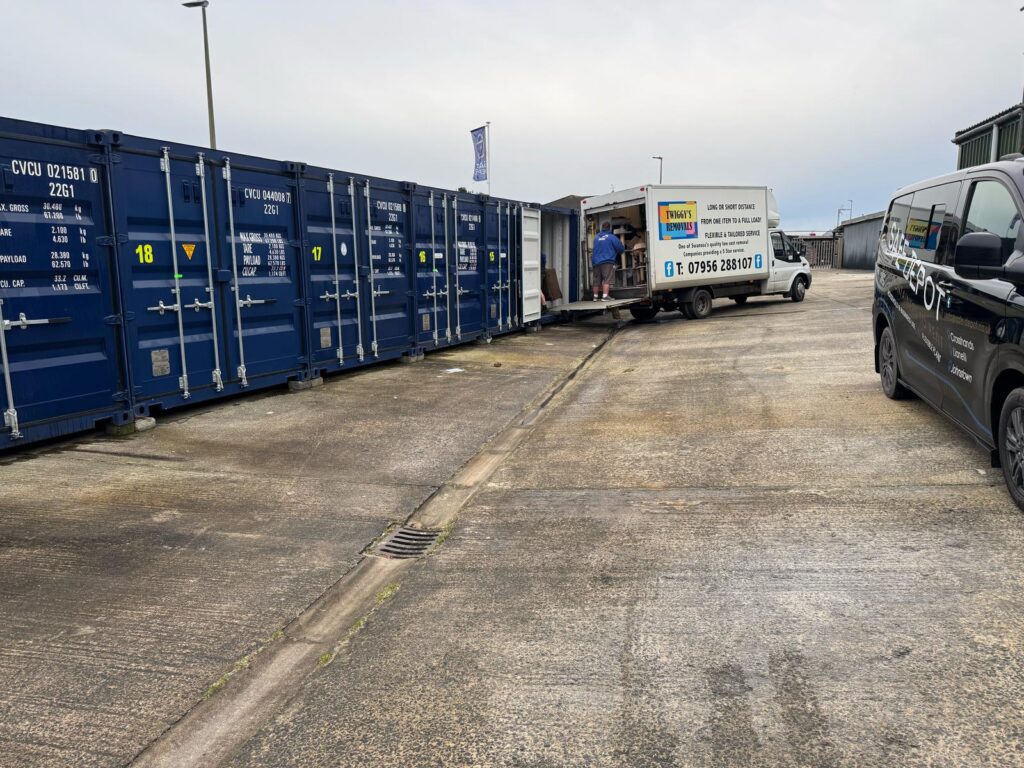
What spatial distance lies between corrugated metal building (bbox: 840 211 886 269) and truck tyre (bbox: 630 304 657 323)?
79.9 feet

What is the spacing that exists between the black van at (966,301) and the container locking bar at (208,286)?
24.2ft

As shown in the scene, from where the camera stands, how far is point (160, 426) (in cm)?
837

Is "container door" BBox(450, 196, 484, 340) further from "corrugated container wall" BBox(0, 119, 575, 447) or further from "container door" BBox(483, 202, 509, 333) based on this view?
"corrugated container wall" BBox(0, 119, 575, 447)

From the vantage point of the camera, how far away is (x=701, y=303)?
19938 millimetres

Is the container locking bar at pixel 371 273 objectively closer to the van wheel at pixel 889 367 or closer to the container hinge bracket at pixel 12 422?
the container hinge bracket at pixel 12 422

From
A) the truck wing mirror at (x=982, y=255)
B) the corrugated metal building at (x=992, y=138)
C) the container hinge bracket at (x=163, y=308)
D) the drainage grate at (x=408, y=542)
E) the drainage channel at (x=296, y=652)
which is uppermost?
the corrugated metal building at (x=992, y=138)

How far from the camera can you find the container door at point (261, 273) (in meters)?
9.41

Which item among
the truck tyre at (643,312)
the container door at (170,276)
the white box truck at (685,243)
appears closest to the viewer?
the container door at (170,276)

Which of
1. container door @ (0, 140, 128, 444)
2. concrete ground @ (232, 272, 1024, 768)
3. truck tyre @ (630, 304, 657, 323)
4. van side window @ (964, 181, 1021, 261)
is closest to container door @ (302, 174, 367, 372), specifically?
container door @ (0, 140, 128, 444)

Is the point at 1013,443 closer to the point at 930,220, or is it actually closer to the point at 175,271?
the point at 930,220

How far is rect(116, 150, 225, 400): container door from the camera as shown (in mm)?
8086

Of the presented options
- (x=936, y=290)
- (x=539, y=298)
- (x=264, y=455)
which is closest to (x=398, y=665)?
(x=264, y=455)

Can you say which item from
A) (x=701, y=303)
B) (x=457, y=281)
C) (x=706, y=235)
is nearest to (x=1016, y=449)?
(x=457, y=281)

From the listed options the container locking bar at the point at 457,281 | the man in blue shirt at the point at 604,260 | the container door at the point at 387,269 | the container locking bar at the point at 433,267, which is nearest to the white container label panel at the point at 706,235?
the man in blue shirt at the point at 604,260
